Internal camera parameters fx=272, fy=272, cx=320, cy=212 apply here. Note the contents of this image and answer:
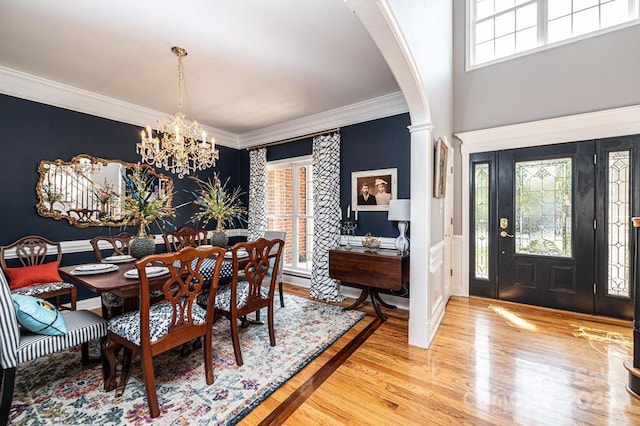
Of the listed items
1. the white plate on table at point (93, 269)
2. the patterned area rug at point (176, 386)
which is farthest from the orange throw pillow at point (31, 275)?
the white plate on table at point (93, 269)

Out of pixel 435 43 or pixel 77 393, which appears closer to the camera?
pixel 77 393

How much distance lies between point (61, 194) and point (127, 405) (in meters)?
2.89

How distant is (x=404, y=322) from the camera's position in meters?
3.04

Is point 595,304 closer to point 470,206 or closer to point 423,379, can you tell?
point 470,206

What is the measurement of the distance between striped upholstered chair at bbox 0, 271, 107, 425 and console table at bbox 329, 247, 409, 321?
2272 millimetres

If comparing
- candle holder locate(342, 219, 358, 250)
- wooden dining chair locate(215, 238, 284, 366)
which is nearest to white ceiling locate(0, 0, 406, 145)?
candle holder locate(342, 219, 358, 250)

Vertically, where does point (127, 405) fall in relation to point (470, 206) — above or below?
below

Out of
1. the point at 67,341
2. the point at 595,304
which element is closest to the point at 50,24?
the point at 67,341

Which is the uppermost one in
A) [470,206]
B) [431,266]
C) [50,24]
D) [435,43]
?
[435,43]

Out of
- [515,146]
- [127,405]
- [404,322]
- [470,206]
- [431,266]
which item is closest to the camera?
[127,405]

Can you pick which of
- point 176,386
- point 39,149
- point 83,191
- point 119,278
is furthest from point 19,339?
point 39,149

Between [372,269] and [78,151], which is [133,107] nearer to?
[78,151]

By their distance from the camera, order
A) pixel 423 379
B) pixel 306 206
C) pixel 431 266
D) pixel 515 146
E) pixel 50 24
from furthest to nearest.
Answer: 1. pixel 306 206
2. pixel 515 146
3. pixel 431 266
4. pixel 50 24
5. pixel 423 379

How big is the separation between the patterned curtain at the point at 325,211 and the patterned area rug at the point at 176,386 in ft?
4.06
